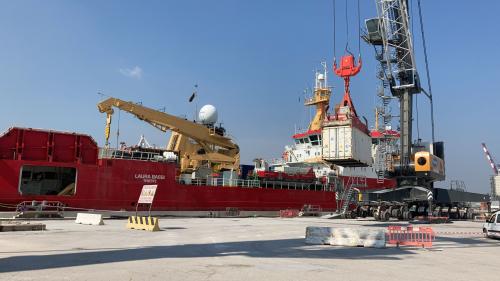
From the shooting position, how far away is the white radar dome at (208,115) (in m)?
42.3

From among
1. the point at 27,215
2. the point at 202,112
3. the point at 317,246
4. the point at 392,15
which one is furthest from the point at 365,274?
the point at 202,112

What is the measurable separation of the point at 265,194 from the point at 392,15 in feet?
61.9

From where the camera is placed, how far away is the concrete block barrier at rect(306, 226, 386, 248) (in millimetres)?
15430

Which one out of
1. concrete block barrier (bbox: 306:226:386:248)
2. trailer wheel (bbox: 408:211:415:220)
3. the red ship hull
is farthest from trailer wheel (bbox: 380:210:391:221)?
concrete block barrier (bbox: 306:226:386:248)

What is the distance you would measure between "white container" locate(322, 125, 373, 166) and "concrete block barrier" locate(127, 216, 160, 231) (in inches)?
371

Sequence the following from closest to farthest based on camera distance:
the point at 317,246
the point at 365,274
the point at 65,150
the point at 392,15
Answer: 1. the point at 365,274
2. the point at 317,246
3. the point at 65,150
4. the point at 392,15

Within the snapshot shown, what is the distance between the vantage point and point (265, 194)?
1542 inches

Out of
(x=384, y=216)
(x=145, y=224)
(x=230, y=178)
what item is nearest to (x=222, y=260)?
(x=145, y=224)

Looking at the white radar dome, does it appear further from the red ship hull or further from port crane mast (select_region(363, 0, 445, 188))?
port crane mast (select_region(363, 0, 445, 188))

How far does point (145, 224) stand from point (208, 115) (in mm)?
22741

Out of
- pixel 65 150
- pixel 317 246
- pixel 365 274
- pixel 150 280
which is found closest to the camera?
pixel 150 280

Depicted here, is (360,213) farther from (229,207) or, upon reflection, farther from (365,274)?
(365,274)

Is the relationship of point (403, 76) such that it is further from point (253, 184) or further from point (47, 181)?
point (47, 181)

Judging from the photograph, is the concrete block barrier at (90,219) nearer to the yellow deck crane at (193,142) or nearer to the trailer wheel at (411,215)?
the yellow deck crane at (193,142)
